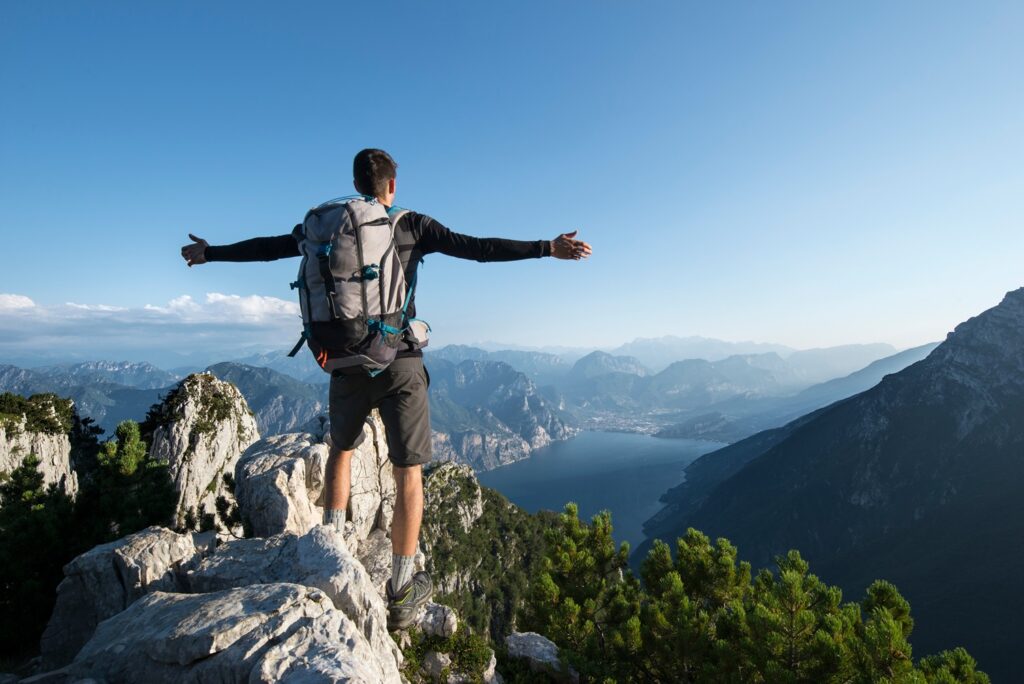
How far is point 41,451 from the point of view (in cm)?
1380

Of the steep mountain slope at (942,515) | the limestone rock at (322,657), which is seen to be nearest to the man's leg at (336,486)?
the limestone rock at (322,657)

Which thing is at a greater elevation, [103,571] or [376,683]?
[376,683]

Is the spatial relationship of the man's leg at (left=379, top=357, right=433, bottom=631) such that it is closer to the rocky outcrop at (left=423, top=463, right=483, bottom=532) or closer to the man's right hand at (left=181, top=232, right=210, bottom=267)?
the man's right hand at (left=181, top=232, right=210, bottom=267)

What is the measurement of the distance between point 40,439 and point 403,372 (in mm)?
15800

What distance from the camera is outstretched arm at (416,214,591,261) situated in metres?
5.67

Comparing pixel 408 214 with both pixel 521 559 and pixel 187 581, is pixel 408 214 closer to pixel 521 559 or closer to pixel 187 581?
pixel 187 581

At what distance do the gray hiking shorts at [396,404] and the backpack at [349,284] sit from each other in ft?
1.53

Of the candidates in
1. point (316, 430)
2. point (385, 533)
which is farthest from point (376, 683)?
point (316, 430)

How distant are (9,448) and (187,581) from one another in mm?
11065

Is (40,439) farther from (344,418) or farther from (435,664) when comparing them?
(344,418)

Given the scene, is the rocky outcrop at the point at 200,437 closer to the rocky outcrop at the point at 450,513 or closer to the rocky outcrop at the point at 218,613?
the rocky outcrop at the point at 218,613

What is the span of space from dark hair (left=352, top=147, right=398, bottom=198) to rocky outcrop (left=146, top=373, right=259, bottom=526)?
1069 centimetres

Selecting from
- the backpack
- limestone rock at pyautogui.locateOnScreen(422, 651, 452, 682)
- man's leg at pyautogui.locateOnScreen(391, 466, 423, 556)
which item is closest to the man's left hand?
the backpack

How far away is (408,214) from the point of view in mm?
5719
